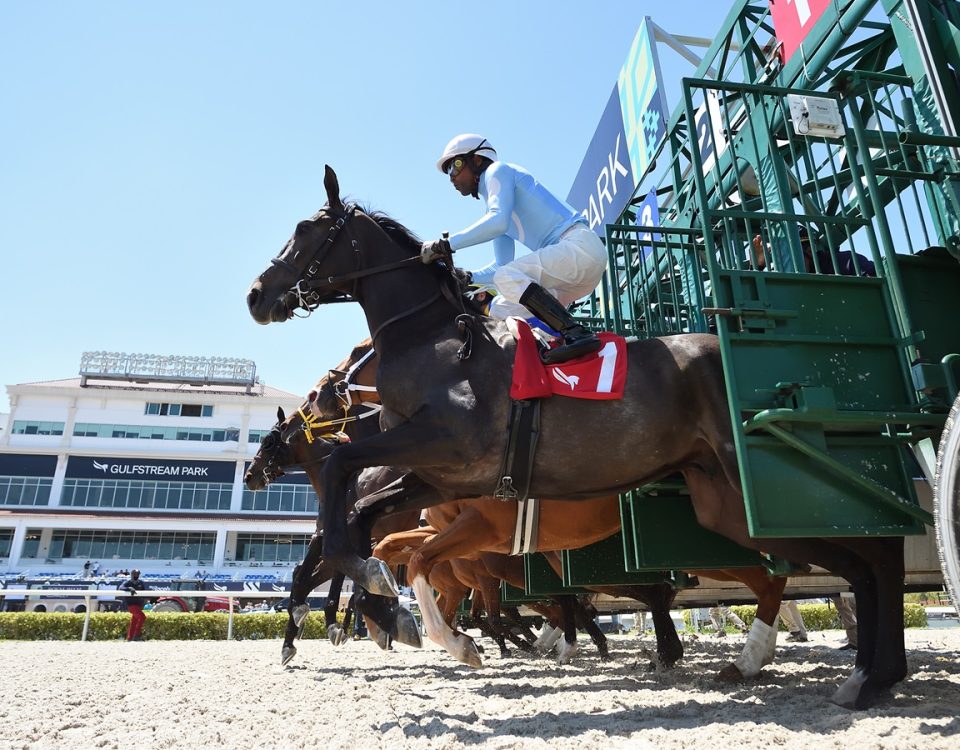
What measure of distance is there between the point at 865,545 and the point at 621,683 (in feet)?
7.15

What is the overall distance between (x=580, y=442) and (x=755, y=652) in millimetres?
2449

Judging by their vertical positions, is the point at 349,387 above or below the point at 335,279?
above

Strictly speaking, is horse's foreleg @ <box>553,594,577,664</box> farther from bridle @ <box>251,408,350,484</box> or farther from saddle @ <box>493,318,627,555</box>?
saddle @ <box>493,318,627,555</box>

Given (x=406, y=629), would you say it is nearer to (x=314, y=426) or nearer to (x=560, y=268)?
(x=560, y=268)

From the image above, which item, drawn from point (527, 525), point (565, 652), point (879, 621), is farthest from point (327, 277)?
point (565, 652)

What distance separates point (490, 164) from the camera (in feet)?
17.1

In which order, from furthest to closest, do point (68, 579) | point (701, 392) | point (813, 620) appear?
point (68, 579), point (813, 620), point (701, 392)

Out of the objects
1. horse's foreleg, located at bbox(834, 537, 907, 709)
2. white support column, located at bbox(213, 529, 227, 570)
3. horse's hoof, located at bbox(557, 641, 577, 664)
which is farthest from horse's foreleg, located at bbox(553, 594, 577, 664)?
white support column, located at bbox(213, 529, 227, 570)

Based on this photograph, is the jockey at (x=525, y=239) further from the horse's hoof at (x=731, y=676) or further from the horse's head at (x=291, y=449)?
the horse's head at (x=291, y=449)

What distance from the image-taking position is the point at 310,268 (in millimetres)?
4852

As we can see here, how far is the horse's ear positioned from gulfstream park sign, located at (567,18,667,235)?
5.18 meters

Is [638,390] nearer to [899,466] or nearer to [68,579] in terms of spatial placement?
[899,466]

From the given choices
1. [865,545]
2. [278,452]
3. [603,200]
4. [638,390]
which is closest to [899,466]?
[865,545]

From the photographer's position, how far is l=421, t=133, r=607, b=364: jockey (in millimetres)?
4602
